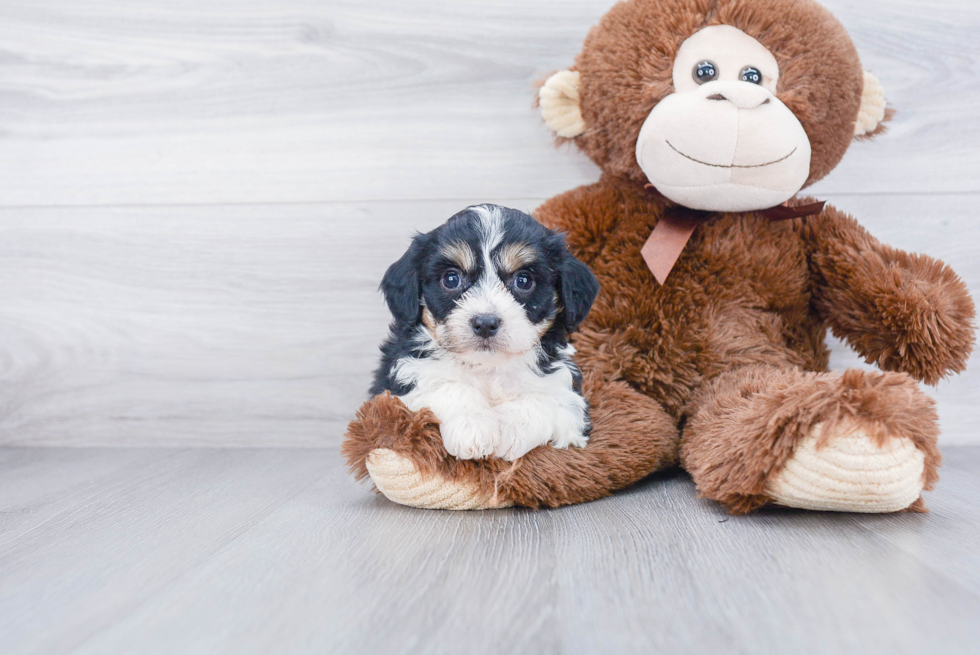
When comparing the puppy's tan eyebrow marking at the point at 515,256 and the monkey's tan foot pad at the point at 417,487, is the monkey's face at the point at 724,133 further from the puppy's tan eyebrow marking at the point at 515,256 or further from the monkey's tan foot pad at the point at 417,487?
the monkey's tan foot pad at the point at 417,487

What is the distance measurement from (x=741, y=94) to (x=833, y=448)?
0.75 meters

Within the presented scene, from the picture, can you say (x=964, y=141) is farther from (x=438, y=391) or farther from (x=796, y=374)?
(x=438, y=391)

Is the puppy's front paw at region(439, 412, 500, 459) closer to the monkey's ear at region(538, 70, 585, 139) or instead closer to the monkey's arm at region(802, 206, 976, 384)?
the monkey's ear at region(538, 70, 585, 139)

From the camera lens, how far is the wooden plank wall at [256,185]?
6.55 feet

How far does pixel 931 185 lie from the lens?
6.39ft

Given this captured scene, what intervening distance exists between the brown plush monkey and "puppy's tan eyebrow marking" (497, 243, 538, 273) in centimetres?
32

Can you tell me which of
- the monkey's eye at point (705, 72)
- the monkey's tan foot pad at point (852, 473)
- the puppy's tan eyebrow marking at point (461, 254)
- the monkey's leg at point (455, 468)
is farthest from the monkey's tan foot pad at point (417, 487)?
the monkey's eye at point (705, 72)

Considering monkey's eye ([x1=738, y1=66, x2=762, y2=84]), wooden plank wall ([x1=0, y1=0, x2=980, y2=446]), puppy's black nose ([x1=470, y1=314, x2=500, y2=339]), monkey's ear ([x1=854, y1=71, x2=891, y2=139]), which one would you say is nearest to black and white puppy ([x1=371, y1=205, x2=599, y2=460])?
puppy's black nose ([x1=470, y1=314, x2=500, y2=339])

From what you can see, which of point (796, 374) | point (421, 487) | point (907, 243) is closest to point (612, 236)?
point (796, 374)

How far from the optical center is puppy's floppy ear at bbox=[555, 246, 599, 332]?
1389mm

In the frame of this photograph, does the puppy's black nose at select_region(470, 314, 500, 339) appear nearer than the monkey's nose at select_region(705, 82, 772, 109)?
Yes

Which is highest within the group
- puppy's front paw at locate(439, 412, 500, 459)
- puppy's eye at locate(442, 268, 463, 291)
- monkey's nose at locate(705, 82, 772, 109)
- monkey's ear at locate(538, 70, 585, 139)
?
monkey's nose at locate(705, 82, 772, 109)

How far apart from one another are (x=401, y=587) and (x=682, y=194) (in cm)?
104

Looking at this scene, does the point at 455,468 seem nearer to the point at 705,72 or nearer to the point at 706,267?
the point at 706,267
